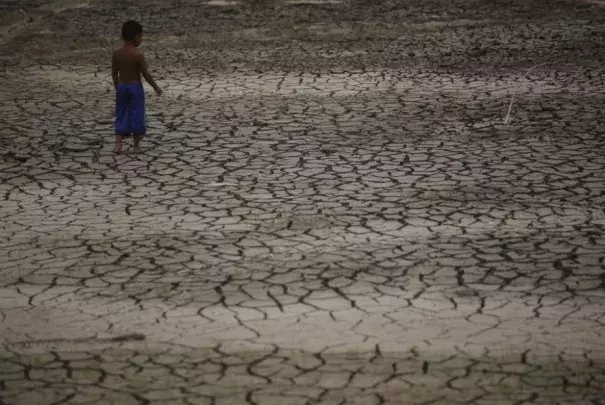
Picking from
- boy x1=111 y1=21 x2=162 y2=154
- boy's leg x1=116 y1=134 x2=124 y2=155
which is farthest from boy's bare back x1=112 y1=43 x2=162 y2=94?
boy's leg x1=116 y1=134 x2=124 y2=155

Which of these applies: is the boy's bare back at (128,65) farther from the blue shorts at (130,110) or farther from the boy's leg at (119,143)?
the boy's leg at (119,143)

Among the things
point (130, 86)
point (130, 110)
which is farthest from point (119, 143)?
point (130, 86)

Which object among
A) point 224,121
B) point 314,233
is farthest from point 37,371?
point 224,121

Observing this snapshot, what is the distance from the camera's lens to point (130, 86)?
984 centimetres

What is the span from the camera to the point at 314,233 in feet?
23.9

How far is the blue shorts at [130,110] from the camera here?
971 cm

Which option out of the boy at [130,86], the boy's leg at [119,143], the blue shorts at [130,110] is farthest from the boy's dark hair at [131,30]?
the boy's leg at [119,143]

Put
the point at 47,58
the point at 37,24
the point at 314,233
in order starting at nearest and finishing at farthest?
A: the point at 314,233, the point at 47,58, the point at 37,24

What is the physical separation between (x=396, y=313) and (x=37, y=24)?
14.0 meters

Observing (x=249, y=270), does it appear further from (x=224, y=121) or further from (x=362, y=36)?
(x=362, y=36)

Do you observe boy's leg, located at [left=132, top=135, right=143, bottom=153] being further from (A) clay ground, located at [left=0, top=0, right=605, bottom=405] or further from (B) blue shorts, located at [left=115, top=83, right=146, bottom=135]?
(A) clay ground, located at [left=0, top=0, right=605, bottom=405]

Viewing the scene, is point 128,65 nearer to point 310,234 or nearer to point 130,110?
point 130,110

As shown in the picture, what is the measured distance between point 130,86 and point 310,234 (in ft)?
10.4

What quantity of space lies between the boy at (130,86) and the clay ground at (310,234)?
325 millimetres
